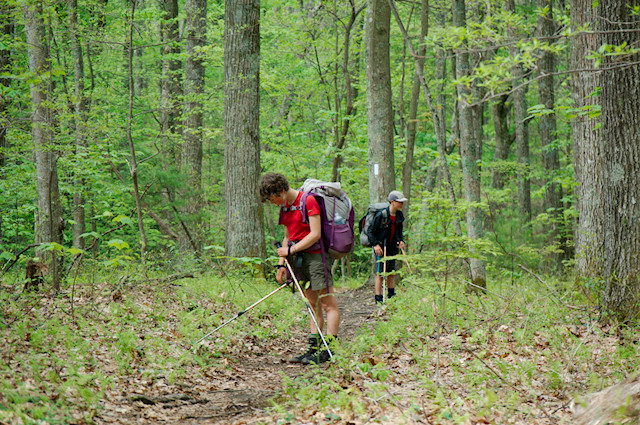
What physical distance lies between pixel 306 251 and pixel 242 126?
5334 millimetres

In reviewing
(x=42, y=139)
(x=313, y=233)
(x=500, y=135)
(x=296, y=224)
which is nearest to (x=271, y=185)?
(x=296, y=224)

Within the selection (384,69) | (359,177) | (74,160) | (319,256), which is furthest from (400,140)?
(319,256)

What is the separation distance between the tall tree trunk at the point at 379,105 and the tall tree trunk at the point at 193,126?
4404 mm

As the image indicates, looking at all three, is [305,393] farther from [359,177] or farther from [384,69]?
[359,177]

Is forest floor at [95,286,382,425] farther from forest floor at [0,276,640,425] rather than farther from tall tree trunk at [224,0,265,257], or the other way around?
tall tree trunk at [224,0,265,257]

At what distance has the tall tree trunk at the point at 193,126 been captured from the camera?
12.7m

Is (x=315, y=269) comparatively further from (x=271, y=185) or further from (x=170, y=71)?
(x=170, y=71)

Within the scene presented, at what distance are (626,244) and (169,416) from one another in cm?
475

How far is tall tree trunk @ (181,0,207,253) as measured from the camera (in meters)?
12.7

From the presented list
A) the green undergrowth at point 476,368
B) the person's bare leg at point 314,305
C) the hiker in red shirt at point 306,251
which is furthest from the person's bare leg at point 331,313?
the green undergrowth at point 476,368

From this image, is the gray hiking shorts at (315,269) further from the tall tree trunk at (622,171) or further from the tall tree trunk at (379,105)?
the tall tree trunk at (379,105)

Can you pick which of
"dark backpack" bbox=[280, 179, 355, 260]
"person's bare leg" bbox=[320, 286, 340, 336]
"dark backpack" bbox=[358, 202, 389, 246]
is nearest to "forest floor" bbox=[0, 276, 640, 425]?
"person's bare leg" bbox=[320, 286, 340, 336]

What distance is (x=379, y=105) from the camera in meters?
10.4

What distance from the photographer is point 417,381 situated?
450 cm
